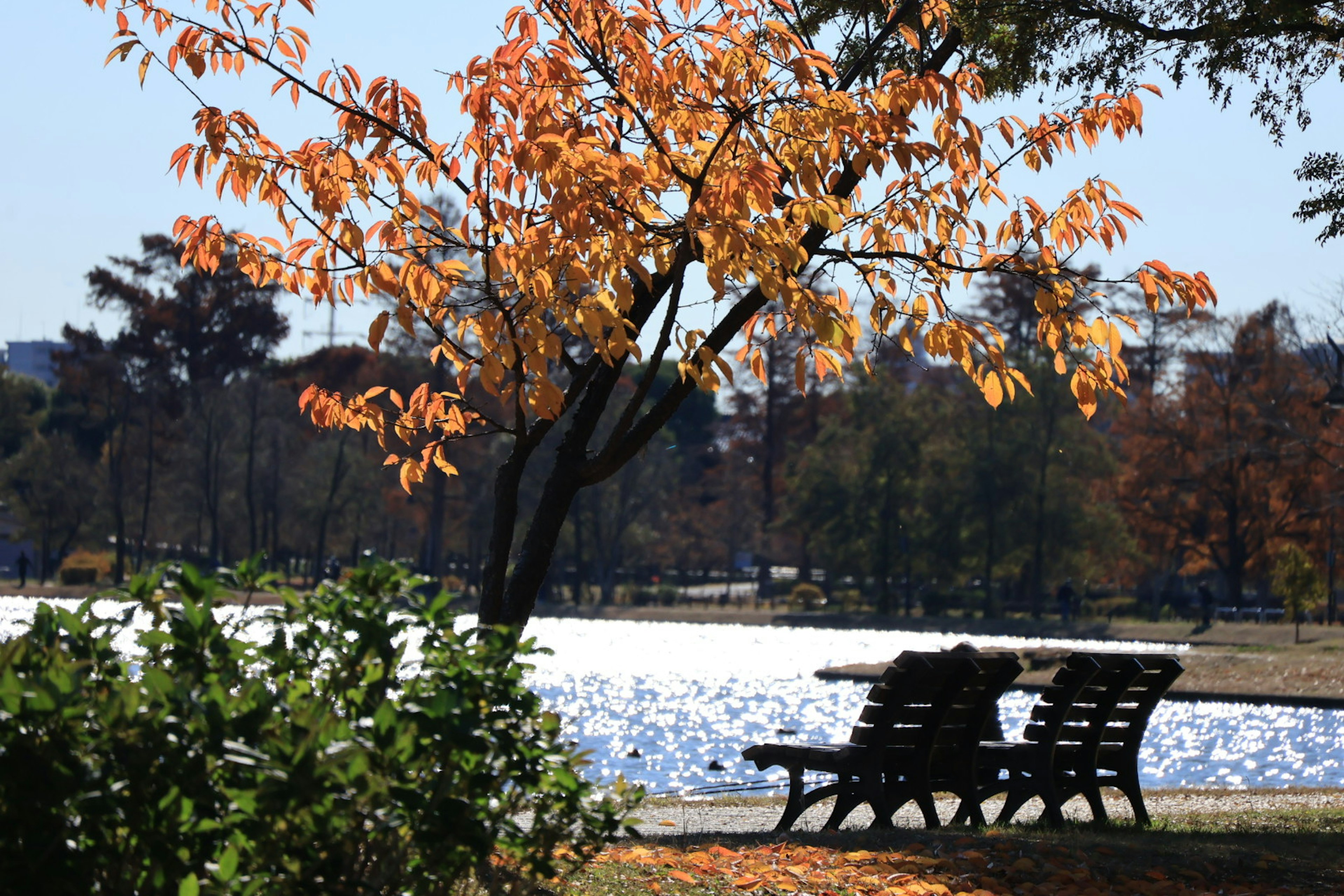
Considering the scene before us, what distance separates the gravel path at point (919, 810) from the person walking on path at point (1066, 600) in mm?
38156

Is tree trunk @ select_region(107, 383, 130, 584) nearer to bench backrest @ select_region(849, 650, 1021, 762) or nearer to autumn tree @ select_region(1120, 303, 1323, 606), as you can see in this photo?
autumn tree @ select_region(1120, 303, 1323, 606)

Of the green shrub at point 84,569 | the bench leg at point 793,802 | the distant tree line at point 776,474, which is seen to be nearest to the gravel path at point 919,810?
the bench leg at point 793,802

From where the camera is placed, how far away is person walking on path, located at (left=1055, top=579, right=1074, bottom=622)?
162 ft

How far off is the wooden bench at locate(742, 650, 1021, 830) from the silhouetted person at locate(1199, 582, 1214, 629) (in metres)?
37.6

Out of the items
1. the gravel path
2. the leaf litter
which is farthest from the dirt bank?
the leaf litter

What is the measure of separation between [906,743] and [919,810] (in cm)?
169

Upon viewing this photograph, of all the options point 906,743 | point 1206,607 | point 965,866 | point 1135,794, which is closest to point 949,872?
point 965,866

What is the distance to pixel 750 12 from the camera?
6.35 meters

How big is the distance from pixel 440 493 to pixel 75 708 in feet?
210

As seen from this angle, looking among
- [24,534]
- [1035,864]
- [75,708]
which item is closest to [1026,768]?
[1035,864]

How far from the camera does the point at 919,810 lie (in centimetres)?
909

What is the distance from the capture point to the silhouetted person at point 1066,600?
49375 mm

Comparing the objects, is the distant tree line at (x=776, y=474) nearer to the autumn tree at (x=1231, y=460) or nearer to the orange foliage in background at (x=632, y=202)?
the autumn tree at (x=1231, y=460)

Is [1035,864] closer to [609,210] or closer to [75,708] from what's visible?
[609,210]
